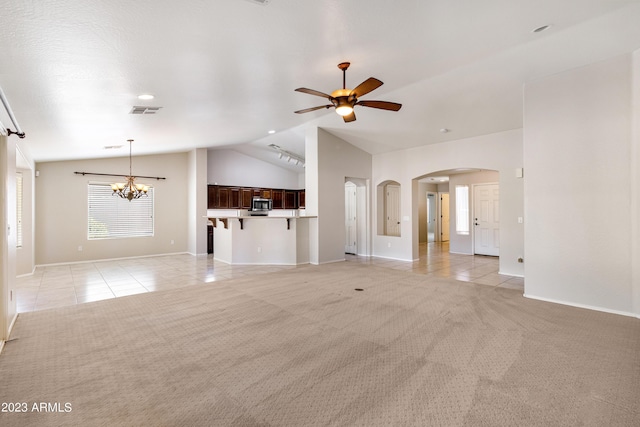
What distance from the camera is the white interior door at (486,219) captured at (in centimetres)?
856

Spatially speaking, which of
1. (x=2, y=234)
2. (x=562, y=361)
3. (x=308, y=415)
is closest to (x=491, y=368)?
(x=562, y=361)

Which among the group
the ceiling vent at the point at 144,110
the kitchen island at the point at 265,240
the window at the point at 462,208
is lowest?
the kitchen island at the point at 265,240

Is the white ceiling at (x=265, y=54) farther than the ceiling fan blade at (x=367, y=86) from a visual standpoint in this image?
No

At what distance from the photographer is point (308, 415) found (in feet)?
6.53

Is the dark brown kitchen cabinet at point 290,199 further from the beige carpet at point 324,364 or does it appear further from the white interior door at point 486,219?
the beige carpet at point 324,364

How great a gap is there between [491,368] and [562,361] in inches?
26.1

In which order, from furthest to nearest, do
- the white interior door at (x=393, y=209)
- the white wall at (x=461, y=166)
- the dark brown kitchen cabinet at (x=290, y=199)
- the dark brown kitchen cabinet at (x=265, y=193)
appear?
1. the dark brown kitchen cabinet at (x=290, y=199)
2. the dark brown kitchen cabinet at (x=265, y=193)
3. the white interior door at (x=393, y=209)
4. the white wall at (x=461, y=166)

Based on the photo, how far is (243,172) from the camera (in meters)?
10.8

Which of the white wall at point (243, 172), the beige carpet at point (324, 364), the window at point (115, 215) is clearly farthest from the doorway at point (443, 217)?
the window at point (115, 215)

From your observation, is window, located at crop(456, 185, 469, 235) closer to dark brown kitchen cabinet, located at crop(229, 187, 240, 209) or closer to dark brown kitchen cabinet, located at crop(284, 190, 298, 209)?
dark brown kitchen cabinet, located at crop(284, 190, 298, 209)

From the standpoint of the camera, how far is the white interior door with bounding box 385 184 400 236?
31.0ft

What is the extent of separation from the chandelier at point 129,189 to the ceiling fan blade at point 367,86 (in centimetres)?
657

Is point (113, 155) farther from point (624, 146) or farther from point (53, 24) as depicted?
point (624, 146)

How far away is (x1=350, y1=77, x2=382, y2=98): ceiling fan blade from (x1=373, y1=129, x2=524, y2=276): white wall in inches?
165
